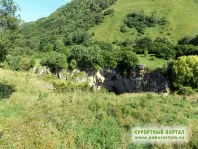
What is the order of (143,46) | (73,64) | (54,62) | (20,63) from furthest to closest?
(143,46)
(73,64)
(54,62)
(20,63)

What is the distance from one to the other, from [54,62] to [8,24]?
85.1 m

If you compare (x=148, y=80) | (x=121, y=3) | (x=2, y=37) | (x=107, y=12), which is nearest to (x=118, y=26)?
(x=107, y=12)

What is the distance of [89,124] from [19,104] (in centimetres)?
685

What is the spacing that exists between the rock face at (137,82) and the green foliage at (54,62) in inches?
592

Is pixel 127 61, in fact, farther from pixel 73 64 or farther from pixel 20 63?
pixel 20 63

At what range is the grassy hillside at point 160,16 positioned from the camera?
14612 cm

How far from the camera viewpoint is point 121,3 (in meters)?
193

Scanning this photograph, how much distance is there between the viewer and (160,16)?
160 m

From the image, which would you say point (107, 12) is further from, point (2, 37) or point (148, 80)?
point (2, 37)

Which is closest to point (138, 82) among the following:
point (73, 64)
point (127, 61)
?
point (127, 61)

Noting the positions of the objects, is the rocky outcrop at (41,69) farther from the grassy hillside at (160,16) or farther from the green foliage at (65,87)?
the green foliage at (65,87)

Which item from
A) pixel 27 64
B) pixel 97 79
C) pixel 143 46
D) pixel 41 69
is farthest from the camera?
pixel 143 46

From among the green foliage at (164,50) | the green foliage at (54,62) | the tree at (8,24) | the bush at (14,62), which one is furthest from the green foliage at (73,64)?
the tree at (8,24)

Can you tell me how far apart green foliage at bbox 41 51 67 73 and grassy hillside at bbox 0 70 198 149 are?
8655cm
